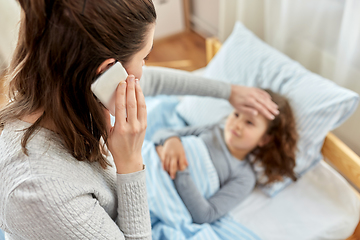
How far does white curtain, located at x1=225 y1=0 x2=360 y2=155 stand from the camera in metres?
1.11

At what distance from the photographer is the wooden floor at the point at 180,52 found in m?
2.37

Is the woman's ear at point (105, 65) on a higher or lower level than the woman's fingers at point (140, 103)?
higher

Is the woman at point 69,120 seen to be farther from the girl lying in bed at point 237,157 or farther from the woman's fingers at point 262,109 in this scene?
the woman's fingers at point 262,109

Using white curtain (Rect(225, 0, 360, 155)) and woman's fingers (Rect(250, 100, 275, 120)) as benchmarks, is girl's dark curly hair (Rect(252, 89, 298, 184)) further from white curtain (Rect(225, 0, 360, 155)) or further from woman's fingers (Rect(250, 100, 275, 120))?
white curtain (Rect(225, 0, 360, 155))

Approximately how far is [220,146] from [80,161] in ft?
2.36

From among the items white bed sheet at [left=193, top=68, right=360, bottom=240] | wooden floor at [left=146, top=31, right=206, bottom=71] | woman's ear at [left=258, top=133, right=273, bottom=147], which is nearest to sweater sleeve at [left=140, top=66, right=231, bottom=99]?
woman's ear at [left=258, top=133, right=273, bottom=147]

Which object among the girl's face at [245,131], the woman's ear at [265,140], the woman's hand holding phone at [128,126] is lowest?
the woman's ear at [265,140]

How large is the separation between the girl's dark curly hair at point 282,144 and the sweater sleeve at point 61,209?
68cm

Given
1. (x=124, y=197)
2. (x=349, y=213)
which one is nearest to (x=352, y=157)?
(x=349, y=213)

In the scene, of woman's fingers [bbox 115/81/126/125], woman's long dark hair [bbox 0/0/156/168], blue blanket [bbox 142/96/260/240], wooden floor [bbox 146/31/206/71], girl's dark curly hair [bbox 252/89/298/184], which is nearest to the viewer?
woman's long dark hair [bbox 0/0/156/168]

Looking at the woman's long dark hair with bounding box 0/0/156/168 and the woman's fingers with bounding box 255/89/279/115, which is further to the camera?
the woman's fingers with bounding box 255/89/279/115

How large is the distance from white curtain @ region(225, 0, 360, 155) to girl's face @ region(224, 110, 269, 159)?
391mm

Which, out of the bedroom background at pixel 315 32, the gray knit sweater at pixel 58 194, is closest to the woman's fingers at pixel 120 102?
the gray knit sweater at pixel 58 194

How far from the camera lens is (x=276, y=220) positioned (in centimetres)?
109
